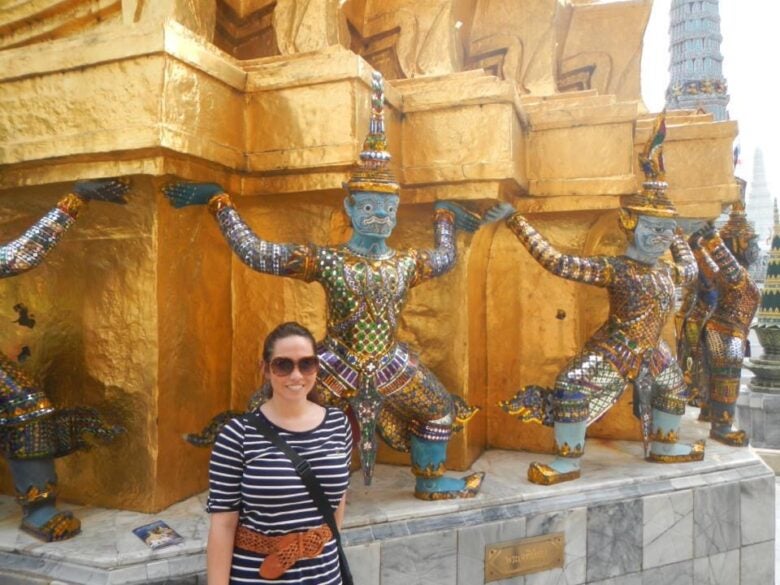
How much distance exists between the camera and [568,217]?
4.53 metres

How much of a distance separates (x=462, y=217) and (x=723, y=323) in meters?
2.47

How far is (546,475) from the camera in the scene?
3.65m

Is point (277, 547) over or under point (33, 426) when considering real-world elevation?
under

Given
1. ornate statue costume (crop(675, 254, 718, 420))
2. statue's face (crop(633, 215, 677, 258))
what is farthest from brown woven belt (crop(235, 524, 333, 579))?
ornate statue costume (crop(675, 254, 718, 420))

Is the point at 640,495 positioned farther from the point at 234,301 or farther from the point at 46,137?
the point at 46,137

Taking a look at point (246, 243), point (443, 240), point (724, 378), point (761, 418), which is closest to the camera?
point (246, 243)

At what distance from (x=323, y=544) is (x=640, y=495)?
2.37 m

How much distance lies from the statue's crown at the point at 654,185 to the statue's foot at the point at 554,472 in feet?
4.95

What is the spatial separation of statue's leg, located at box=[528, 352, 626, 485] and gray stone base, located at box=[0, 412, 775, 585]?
96 millimetres

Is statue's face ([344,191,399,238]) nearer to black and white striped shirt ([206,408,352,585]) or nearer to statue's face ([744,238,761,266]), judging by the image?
black and white striped shirt ([206,408,352,585])

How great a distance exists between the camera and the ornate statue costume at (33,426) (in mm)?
2852

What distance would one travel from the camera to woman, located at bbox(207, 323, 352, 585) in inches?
75.2

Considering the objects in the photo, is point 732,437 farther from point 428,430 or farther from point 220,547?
point 220,547

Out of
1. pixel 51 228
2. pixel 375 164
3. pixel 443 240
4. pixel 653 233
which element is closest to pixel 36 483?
pixel 51 228
